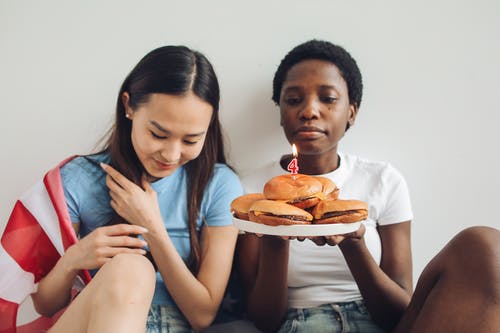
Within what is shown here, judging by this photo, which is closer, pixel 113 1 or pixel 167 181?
pixel 167 181

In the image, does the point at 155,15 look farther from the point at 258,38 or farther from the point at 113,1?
the point at 258,38

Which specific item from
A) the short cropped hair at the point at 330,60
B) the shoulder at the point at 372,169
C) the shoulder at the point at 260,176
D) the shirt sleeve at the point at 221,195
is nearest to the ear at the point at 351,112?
the short cropped hair at the point at 330,60

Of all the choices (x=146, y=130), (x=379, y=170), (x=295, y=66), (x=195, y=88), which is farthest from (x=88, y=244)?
(x=379, y=170)

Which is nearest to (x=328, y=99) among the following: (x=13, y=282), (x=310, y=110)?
(x=310, y=110)

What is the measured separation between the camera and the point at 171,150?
1.05 metres

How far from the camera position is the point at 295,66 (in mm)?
1244

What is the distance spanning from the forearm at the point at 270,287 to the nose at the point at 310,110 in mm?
331

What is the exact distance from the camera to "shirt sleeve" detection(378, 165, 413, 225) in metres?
1.24

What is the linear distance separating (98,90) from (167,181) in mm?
448

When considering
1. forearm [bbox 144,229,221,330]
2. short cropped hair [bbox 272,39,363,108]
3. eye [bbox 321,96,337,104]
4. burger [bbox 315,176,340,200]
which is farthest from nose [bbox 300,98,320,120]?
forearm [bbox 144,229,221,330]

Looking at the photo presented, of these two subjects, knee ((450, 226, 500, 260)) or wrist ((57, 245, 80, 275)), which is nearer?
knee ((450, 226, 500, 260))

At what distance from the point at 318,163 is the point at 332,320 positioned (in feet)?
1.41

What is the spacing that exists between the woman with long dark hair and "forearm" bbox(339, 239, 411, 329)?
32 cm

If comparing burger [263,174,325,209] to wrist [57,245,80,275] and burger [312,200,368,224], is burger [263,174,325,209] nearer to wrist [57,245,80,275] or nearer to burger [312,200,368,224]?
burger [312,200,368,224]
